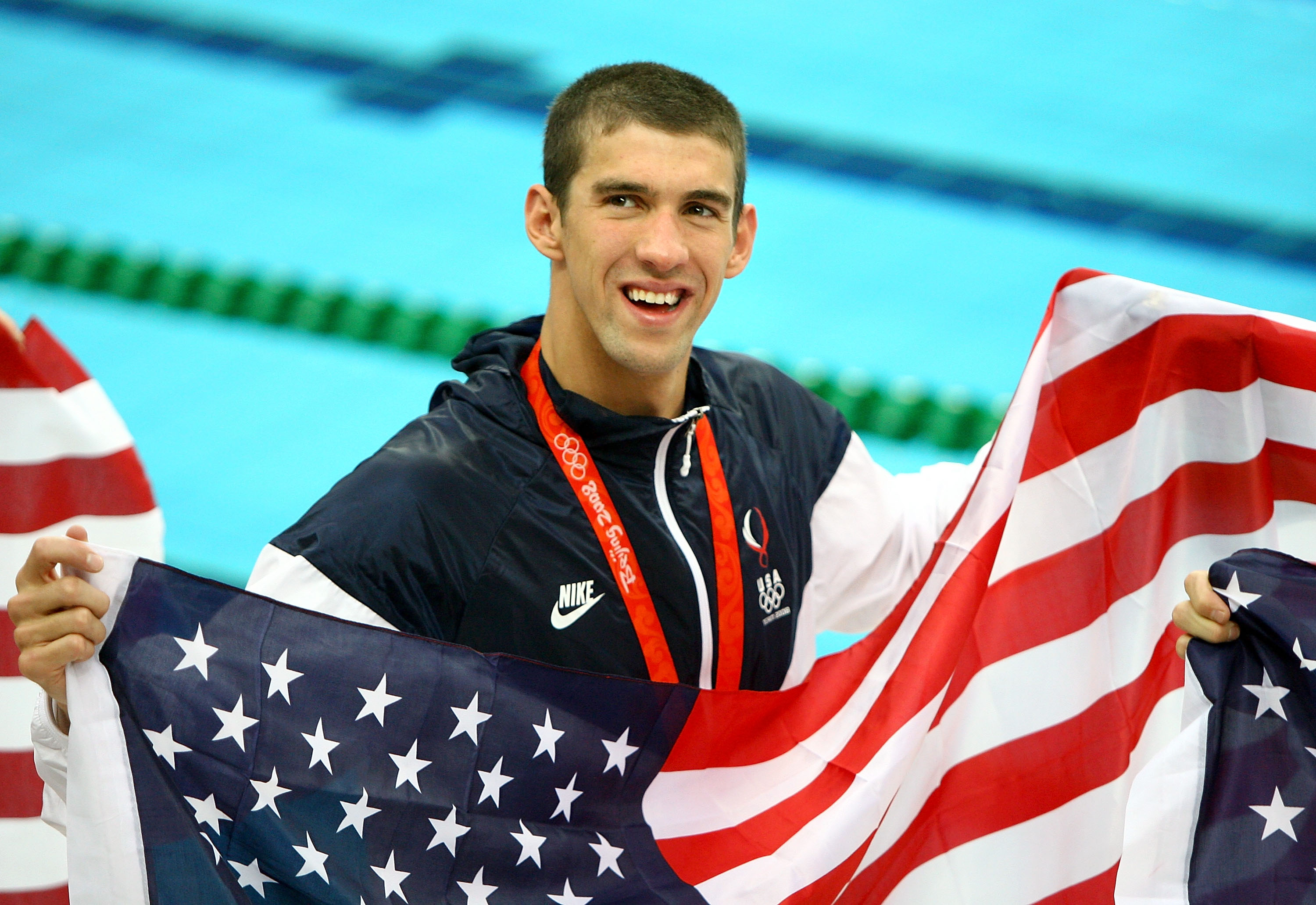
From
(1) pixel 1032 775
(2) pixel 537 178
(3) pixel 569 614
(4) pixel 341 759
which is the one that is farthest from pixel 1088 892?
(2) pixel 537 178

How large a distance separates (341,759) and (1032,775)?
1033 millimetres

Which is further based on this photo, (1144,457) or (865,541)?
(865,541)

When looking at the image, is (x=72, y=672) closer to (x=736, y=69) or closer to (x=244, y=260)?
(x=244, y=260)

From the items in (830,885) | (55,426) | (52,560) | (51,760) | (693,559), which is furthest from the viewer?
(55,426)

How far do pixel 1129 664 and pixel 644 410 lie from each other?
0.85m

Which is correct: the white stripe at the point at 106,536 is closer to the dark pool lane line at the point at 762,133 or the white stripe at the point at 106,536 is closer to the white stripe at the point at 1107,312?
the white stripe at the point at 1107,312

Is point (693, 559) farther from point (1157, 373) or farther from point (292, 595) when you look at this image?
point (1157, 373)

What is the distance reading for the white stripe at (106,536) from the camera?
7.57 feet

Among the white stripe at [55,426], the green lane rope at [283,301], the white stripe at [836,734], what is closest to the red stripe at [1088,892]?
the white stripe at [836,734]

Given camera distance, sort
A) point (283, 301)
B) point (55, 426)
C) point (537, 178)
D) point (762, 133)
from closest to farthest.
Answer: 1. point (55, 426)
2. point (283, 301)
3. point (537, 178)
4. point (762, 133)

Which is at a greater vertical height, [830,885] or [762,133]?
[762,133]

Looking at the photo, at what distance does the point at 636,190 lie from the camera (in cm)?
204

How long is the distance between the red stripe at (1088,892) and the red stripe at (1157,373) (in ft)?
2.03

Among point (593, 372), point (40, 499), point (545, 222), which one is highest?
point (545, 222)
